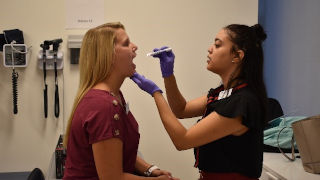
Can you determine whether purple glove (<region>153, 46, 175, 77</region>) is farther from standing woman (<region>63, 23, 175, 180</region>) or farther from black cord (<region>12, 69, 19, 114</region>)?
black cord (<region>12, 69, 19, 114</region>)

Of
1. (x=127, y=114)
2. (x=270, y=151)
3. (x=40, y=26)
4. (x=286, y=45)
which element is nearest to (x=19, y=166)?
(x=40, y=26)

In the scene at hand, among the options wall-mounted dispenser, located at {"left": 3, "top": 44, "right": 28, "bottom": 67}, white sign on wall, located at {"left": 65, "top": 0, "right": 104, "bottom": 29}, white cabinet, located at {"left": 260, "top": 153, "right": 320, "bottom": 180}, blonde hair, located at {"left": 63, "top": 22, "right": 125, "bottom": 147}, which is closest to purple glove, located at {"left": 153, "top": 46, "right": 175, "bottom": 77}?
blonde hair, located at {"left": 63, "top": 22, "right": 125, "bottom": 147}

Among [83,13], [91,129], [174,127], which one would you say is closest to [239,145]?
[174,127]

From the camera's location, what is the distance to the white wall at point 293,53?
246 centimetres

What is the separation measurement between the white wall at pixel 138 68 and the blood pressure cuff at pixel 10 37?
69mm

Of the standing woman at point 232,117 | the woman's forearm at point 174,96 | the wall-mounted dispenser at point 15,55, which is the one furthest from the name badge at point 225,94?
the wall-mounted dispenser at point 15,55

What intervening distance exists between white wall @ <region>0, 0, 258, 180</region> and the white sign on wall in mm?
41

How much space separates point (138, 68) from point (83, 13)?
531mm

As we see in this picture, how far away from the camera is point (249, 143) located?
4.75 ft

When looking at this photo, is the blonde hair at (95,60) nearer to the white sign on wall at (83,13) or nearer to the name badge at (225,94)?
the name badge at (225,94)

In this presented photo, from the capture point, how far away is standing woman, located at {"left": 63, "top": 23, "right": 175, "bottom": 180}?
48.0 inches

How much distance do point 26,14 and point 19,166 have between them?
3.43 feet

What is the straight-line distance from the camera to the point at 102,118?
123 cm

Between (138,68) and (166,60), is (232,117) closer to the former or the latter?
(166,60)
